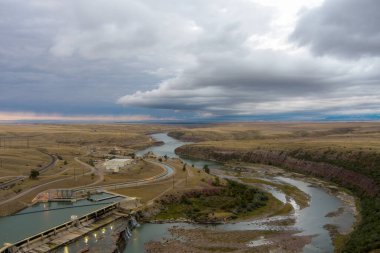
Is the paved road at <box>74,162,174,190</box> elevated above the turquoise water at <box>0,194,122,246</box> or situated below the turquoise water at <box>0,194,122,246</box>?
above

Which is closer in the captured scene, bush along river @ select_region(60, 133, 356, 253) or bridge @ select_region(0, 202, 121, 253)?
bridge @ select_region(0, 202, 121, 253)

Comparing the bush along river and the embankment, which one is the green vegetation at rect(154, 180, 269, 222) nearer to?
the bush along river

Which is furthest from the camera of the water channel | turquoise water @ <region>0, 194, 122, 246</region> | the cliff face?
the cliff face

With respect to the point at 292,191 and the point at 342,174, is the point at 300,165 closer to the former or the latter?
the point at 342,174

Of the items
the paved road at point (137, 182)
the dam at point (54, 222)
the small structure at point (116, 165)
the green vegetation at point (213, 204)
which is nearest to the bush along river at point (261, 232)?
the dam at point (54, 222)

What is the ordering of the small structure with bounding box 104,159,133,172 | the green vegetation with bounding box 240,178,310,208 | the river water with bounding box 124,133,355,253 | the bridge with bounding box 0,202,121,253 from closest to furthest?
the bridge with bounding box 0,202,121,253, the river water with bounding box 124,133,355,253, the green vegetation with bounding box 240,178,310,208, the small structure with bounding box 104,159,133,172

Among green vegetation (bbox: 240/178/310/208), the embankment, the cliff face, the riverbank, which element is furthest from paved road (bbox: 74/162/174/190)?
the embankment

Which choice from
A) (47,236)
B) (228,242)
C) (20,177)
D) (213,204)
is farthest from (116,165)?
(228,242)
